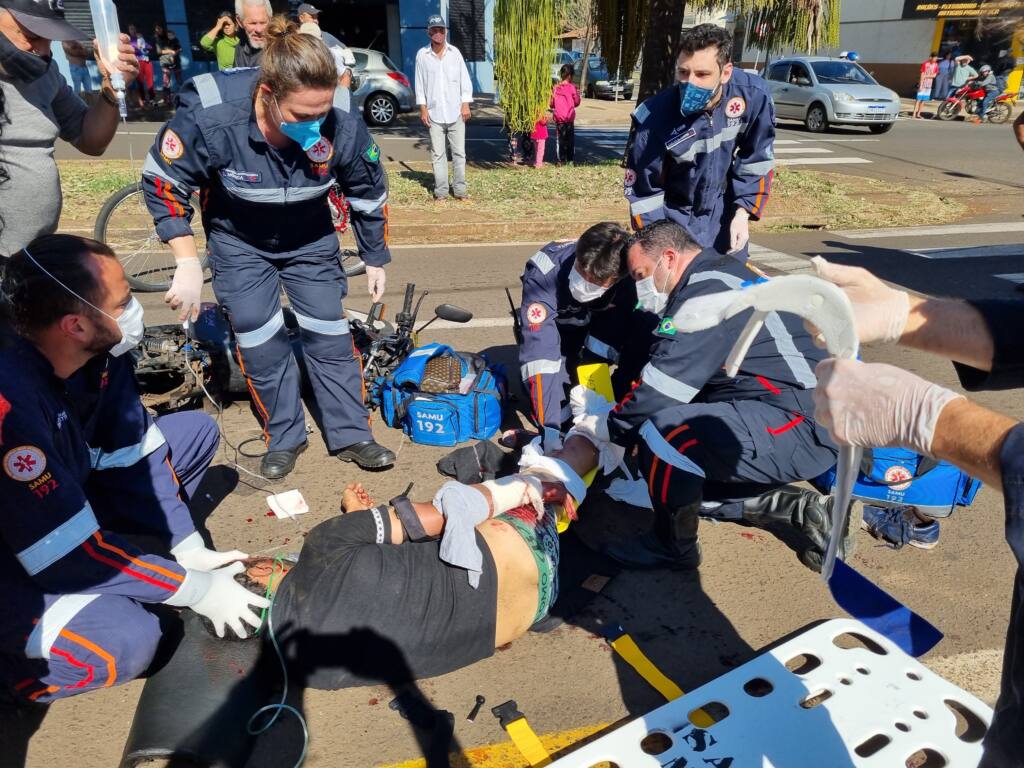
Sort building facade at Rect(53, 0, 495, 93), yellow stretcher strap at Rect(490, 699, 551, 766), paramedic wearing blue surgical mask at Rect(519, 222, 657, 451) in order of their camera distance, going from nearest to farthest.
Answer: yellow stretcher strap at Rect(490, 699, 551, 766) < paramedic wearing blue surgical mask at Rect(519, 222, 657, 451) < building facade at Rect(53, 0, 495, 93)

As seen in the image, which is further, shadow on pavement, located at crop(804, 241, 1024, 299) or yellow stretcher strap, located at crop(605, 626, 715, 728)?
shadow on pavement, located at crop(804, 241, 1024, 299)

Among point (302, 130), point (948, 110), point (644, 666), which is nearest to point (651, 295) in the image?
point (644, 666)

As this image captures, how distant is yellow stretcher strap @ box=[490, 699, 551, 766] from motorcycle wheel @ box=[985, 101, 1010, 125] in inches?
902

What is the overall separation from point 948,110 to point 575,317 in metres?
21.8

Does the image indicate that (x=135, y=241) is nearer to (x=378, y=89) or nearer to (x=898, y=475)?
(x=898, y=475)

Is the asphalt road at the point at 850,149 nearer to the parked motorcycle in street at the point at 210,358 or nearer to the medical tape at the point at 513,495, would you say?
the parked motorcycle in street at the point at 210,358

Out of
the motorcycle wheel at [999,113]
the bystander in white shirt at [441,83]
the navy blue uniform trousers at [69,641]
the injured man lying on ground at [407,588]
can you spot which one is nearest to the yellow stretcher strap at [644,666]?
the injured man lying on ground at [407,588]

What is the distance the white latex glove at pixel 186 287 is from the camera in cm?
313

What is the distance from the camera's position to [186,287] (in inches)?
124

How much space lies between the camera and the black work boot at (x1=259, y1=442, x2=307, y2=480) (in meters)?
3.53

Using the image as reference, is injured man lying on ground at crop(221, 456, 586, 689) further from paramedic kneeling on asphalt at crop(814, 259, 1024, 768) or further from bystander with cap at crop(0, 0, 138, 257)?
bystander with cap at crop(0, 0, 138, 257)

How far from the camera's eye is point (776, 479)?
2857 mm

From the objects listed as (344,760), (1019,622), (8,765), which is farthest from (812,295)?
(8,765)

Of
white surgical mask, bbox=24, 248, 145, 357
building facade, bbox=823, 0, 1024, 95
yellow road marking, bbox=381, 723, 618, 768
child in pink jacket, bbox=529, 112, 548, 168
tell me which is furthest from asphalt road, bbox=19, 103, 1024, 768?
building facade, bbox=823, 0, 1024, 95
